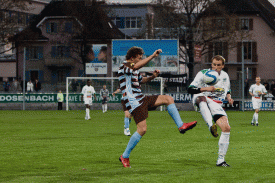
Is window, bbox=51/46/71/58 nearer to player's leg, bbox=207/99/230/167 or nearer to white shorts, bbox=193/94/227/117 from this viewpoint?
white shorts, bbox=193/94/227/117

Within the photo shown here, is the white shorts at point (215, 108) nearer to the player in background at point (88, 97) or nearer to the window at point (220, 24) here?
the player in background at point (88, 97)

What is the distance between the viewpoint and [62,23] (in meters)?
63.6

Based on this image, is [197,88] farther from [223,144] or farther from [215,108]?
[223,144]

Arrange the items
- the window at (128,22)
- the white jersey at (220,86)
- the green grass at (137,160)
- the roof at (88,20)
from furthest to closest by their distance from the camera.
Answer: the window at (128,22) → the roof at (88,20) → the white jersey at (220,86) → the green grass at (137,160)

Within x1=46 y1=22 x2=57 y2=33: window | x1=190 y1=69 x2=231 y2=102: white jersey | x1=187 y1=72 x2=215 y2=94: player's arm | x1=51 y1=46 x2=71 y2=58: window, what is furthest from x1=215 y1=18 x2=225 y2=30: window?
x1=187 y1=72 x2=215 y2=94: player's arm

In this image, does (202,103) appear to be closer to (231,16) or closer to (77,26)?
(231,16)

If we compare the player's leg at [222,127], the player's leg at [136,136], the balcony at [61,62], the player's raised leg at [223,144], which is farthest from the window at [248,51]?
the player's leg at [136,136]

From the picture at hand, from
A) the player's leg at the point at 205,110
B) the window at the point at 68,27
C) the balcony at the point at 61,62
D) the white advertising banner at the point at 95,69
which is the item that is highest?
the window at the point at 68,27

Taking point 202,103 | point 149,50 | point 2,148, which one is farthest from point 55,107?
point 202,103

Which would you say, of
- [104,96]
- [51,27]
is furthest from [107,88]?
[51,27]

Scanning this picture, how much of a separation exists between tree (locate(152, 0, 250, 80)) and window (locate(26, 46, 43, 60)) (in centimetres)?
2254

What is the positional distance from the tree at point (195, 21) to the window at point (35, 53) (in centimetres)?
2254

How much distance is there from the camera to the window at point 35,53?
69438mm

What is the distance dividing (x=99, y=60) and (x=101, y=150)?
47.3 metres
